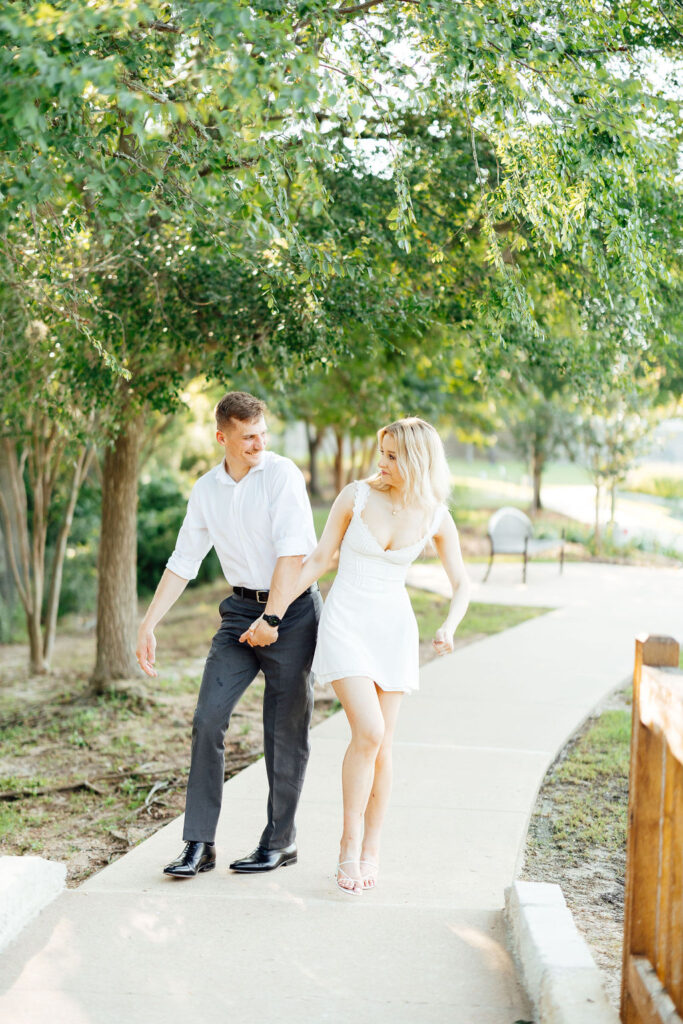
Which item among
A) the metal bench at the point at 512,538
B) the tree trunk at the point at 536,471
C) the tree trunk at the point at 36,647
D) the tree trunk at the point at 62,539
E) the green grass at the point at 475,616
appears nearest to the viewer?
the tree trunk at the point at 62,539

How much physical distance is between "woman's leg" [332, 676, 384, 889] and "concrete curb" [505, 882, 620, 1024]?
2.07ft

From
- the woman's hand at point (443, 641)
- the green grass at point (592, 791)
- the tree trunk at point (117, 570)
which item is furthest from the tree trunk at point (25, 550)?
the woman's hand at point (443, 641)

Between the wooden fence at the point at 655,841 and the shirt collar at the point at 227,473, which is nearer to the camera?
the wooden fence at the point at 655,841

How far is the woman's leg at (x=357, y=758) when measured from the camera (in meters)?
4.13

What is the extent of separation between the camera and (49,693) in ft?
33.2

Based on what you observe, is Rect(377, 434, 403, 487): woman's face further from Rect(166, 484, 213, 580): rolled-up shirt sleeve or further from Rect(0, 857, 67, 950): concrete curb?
Rect(0, 857, 67, 950): concrete curb

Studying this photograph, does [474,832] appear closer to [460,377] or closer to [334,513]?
[334,513]

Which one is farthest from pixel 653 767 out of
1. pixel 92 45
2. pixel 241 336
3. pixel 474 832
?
pixel 241 336

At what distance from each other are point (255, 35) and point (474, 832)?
12.0 feet

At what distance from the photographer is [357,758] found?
4.16 meters

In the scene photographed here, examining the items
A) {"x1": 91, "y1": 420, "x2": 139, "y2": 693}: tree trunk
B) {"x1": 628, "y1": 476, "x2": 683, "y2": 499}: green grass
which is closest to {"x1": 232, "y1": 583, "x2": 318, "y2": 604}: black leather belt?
{"x1": 91, "y1": 420, "x2": 139, "y2": 693}: tree trunk

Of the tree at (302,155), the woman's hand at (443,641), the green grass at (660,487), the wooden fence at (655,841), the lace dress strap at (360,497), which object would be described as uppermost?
the tree at (302,155)

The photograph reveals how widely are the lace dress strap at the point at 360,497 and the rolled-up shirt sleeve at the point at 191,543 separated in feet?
2.23

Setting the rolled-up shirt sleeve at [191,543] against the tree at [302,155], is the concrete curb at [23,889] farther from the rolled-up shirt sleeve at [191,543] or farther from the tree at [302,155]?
the tree at [302,155]
